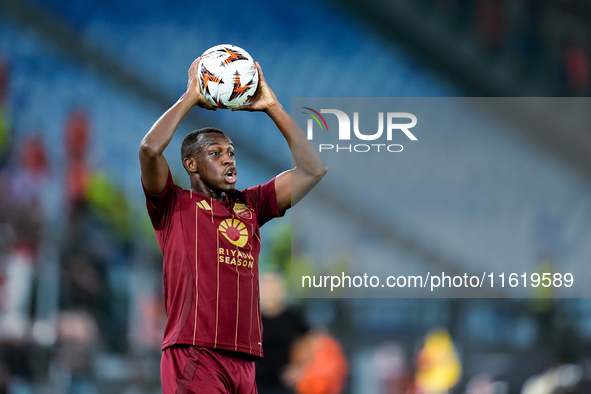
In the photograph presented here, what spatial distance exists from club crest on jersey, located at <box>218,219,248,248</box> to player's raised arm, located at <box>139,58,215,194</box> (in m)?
0.26

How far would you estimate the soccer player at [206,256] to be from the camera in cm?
255

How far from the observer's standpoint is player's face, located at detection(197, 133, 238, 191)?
2.76 m

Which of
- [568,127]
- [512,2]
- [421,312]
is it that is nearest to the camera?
[421,312]

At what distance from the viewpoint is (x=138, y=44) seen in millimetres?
6406

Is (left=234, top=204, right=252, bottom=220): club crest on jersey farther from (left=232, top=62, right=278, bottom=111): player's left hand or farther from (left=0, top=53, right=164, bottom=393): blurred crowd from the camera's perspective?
(left=0, top=53, right=164, bottom=393): blurred crowd

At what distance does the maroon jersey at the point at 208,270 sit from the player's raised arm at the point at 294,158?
200 millimetres

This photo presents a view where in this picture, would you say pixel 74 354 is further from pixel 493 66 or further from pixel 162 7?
pixel 493 66

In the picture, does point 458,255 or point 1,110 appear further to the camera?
point 1,110

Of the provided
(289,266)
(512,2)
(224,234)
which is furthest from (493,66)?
(224,234)

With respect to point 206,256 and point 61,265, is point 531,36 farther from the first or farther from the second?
point 206,256

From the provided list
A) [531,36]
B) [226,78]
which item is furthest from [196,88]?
[531,36]

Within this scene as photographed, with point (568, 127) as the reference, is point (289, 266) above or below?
below

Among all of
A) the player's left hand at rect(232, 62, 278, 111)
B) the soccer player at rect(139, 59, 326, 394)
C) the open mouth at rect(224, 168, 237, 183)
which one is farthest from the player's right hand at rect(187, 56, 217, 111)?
the open mouth at rect(224, 168, 237, 183)

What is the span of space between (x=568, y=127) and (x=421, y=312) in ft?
6.13
